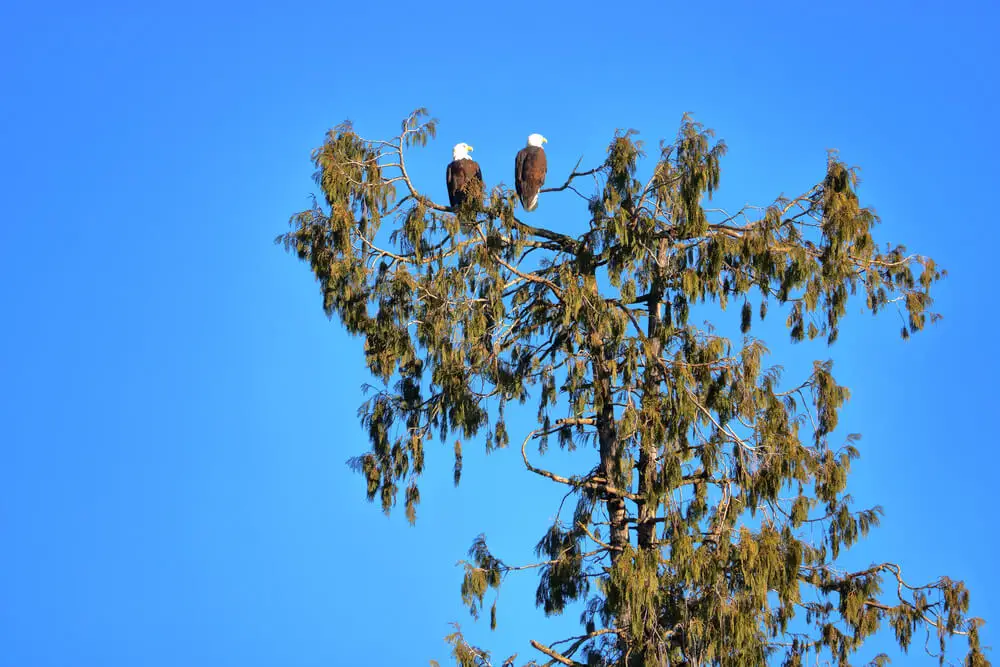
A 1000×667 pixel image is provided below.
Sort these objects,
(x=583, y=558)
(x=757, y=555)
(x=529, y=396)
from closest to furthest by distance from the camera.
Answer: (x=757, y=555), (x=583, y=558), (x=529, y=396)

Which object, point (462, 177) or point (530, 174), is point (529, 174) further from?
point (462, 177)

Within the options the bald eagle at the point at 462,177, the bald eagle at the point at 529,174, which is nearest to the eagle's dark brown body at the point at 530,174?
the bald eagle at the point at 529,174

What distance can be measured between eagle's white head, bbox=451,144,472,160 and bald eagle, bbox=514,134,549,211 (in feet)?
1.41

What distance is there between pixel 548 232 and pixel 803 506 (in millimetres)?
2601

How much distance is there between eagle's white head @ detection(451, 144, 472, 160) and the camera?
39.3 feet

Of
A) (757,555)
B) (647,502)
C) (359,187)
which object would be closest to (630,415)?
(647,502)

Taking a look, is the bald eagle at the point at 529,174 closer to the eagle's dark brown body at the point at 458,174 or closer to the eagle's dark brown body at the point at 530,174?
the eagle's dark brown body at the point at 530,174

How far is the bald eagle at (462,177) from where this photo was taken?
31.8 feet

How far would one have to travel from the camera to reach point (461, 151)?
40.1ft

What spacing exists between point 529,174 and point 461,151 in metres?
0.62

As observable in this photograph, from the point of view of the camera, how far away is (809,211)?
9.95 meters

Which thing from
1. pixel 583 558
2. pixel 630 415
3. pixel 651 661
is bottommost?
pixel 651 661

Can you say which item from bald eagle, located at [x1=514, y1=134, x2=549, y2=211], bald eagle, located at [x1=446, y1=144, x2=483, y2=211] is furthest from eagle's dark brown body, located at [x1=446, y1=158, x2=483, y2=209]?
bald eagle, located at [x1=514, y1=134, x2=549, y2=211]

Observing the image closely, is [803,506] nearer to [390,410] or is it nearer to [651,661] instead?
[651,661]
